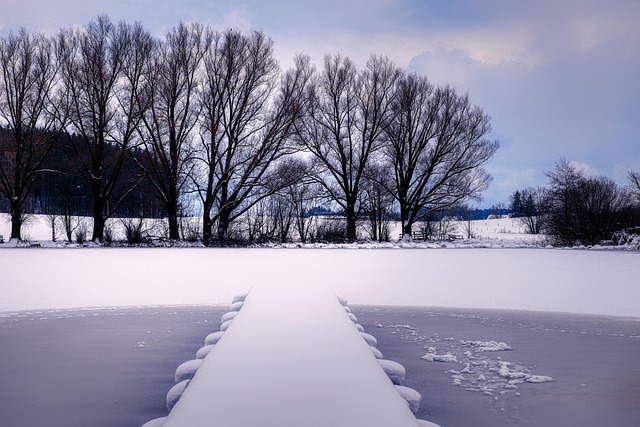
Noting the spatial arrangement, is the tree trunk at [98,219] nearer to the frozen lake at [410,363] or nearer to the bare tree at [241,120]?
the bare tree at [241,120]

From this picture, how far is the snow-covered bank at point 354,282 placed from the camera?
7777 millimetres

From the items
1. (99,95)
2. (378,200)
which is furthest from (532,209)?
(99,95)

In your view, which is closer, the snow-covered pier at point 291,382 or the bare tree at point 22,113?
the snow-covered pier at point 291,382

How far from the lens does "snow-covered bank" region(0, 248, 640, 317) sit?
778 centimetres

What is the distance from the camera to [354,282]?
1006 centimetres

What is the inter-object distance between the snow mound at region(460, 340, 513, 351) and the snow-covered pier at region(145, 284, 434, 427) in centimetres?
134

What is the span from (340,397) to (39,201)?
6419 centimetres

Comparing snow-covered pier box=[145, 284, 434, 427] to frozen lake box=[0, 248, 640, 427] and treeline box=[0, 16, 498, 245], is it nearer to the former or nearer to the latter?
frozen lake box=[0, 248, 640, 427]

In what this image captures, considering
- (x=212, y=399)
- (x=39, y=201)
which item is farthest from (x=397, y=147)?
(x=39, y=201)

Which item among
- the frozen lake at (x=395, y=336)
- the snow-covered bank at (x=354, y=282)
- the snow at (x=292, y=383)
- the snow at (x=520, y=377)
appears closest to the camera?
the snow at (x=292, y=383)

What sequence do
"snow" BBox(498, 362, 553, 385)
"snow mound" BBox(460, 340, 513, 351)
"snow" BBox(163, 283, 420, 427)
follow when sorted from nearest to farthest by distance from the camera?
"snow" BBox(163, 283, 420, 427)
"snow" BBox(498, 362, 553, 385)
"snow mound" BBox(460, 340, 513, 351)

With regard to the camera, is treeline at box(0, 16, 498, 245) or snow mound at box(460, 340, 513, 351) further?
treeline at box(0, 16, 498, 245)

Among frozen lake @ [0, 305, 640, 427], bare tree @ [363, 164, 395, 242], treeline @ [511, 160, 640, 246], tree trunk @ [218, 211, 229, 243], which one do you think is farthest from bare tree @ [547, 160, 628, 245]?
frozen lake @ [0, 305, 640, 427]

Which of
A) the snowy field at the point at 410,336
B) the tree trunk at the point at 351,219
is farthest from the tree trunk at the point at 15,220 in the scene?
the tree trunk at the point at 351,219
